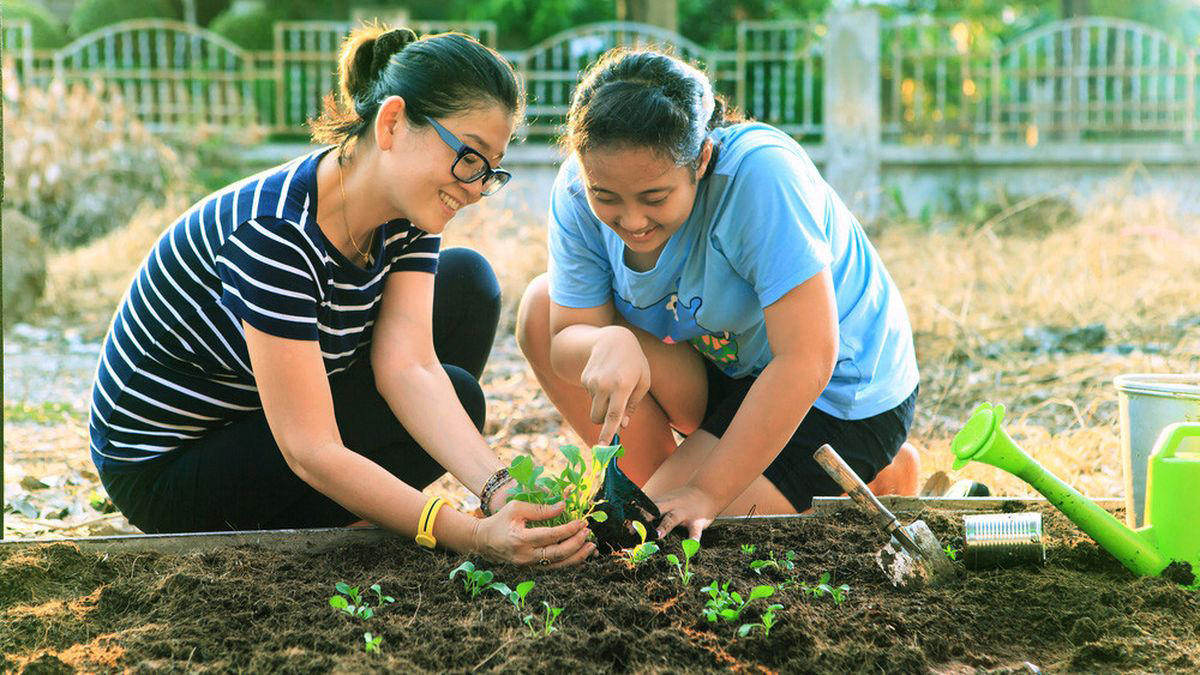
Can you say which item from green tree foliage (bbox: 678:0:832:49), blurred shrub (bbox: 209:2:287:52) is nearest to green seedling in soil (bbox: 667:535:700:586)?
blurred shrub (bbox: 209:2:287:52)

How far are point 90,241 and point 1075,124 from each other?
9.08m

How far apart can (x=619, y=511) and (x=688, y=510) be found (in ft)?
0.55

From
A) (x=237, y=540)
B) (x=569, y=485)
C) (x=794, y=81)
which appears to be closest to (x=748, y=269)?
(x=569, y=485)

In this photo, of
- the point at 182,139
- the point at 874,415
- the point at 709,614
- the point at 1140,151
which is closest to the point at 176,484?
the point at 709,614

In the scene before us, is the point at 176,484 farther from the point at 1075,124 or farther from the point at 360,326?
the point at 1075,124

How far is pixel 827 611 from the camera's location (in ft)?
6.02

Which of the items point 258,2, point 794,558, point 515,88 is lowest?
point 794,558

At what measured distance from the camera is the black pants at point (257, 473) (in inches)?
95.6

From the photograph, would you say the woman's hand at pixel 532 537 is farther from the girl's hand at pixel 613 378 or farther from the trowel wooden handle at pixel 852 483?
the trowel wooden handle at pixel 852 483

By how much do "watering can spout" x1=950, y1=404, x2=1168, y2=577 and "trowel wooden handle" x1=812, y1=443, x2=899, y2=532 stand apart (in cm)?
18

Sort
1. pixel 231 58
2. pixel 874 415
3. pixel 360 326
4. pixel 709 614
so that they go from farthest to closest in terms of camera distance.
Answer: pixel 231 58 → pixel 874 415 → pixel 360 326 → pixel 709 614

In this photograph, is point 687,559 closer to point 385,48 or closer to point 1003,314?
point 385,48

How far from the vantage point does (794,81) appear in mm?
11141

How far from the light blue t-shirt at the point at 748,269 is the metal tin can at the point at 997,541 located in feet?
1.82
